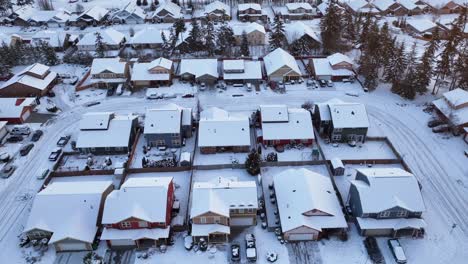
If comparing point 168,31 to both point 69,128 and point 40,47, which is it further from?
point 69,128

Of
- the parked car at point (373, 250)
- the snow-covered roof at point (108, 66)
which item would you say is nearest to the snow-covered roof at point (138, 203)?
the parked car at point (373, 250)

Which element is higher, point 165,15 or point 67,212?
point 165,15

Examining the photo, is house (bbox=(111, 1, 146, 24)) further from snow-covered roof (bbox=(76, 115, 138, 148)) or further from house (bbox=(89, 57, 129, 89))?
snow-covered roof (bbox=(76, 115, 138, 148))

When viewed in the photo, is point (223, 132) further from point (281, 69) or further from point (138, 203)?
point (281, 69)

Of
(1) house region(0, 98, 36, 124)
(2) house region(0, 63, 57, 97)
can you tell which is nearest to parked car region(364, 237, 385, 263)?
(1) house region(0, 98, 36, 124)

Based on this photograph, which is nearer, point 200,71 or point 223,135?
point 223,135

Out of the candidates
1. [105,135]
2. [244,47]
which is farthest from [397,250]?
[244,47]
